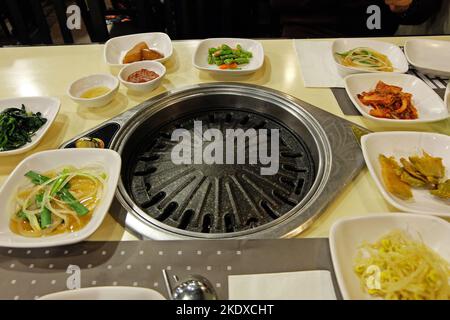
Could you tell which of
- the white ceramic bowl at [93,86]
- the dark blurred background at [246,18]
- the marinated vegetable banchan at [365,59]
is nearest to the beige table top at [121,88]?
the white ceramic bowl at [93,86]

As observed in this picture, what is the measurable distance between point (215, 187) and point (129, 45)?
125 centimetres

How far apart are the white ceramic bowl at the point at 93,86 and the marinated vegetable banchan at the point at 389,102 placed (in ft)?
4.35

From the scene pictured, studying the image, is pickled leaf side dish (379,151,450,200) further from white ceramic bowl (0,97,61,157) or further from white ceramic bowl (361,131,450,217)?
white ceramic bowl (0,97,61,157)

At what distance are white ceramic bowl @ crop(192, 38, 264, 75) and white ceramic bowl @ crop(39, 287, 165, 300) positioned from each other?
51.0 inches

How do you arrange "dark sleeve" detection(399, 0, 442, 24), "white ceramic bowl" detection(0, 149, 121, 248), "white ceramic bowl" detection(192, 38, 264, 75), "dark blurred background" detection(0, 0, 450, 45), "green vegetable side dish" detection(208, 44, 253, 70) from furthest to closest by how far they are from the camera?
"dark blurred background" detection(0, 0, 450, 45)
"dark sleeve" detection(399, 0, 442, 24)
"green vegetable side dish" detection(208, 44, 253, 70)
"white ceramic bowl" detection(192, 38, 264, 75)
"white ceramic bowl" detection(0, 149, 121, 248)

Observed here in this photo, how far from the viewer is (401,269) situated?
99 cm

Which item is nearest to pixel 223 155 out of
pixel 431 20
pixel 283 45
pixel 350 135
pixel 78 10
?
pixel 350 135

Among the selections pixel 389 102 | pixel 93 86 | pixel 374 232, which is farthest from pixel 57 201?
pixel 389 102

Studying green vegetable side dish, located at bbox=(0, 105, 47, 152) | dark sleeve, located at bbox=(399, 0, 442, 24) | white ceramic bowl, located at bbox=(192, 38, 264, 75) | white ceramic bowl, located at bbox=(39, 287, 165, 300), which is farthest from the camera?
dark sleeve, located at bbox=(399, 0, 442, 24)

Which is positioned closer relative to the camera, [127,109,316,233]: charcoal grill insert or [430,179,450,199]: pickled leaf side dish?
[430,179,450,199]: pickled leaf side dish

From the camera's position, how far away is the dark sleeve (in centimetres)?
261

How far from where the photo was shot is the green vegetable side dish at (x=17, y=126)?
1.46 metres

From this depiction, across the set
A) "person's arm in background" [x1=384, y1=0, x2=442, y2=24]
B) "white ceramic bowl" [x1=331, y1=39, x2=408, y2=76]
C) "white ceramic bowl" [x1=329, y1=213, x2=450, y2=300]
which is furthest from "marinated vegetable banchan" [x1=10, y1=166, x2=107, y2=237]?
"person's arm in background" [x1=384, y1=0, x2=442, y2=24]

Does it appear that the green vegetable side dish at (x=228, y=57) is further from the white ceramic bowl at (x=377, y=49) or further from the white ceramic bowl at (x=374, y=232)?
the white ceramic bowl at (x=374, y=232)
